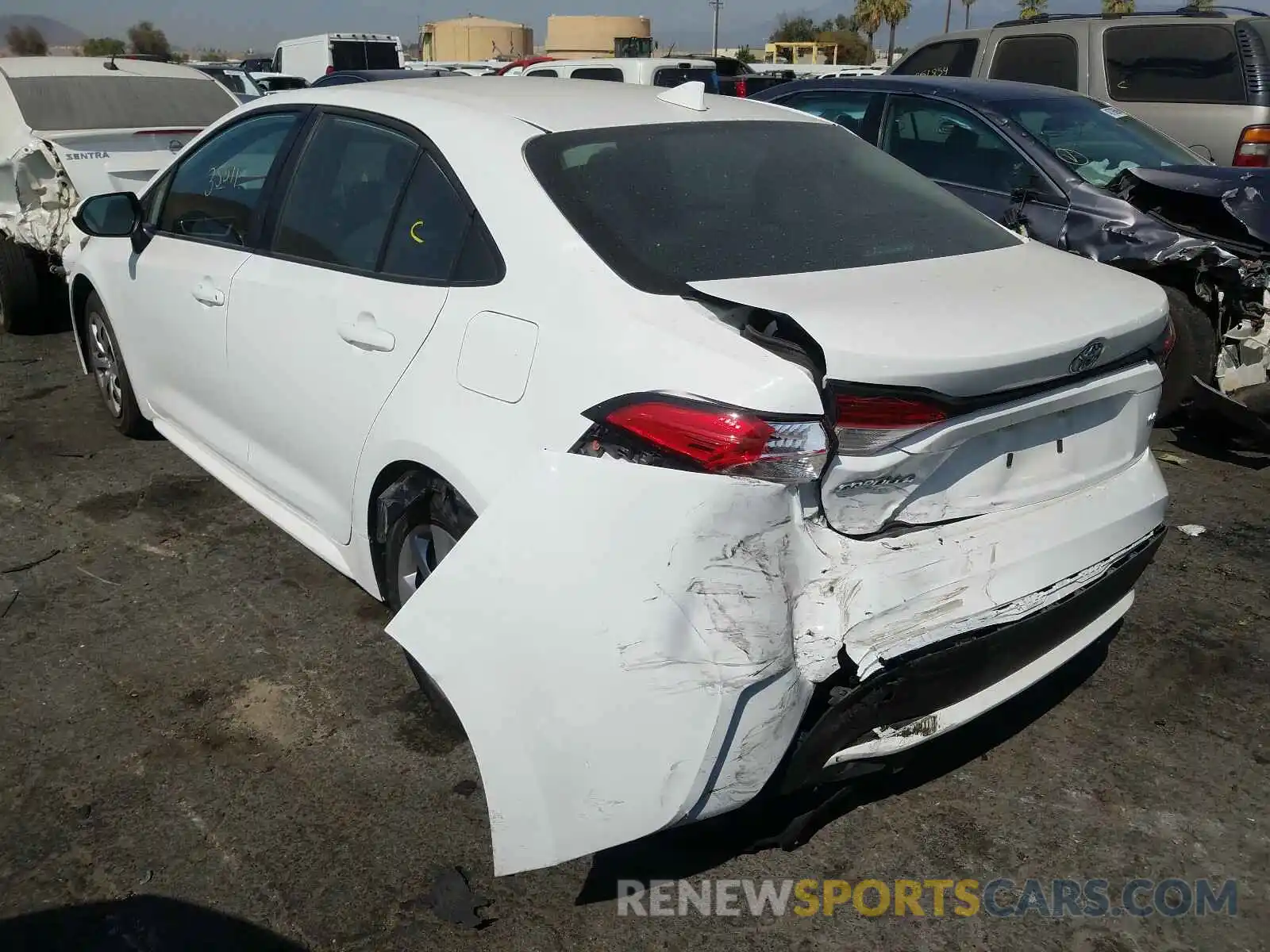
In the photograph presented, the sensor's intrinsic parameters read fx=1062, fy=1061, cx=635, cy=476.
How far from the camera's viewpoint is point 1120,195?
5.11m

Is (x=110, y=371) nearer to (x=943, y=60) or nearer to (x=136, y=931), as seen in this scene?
(x=136, y=931)

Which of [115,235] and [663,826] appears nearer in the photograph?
[663,826]

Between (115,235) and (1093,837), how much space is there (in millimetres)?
3940

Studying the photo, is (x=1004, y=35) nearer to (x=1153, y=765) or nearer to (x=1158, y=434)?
(x=1158, y=434)

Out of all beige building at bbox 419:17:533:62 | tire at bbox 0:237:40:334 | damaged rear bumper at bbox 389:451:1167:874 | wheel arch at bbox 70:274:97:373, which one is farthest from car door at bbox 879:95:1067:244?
beige building at bbox 419:17:533:62

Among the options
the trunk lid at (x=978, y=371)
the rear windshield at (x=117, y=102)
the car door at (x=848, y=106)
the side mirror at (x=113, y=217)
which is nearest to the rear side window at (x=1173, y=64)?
the car door at (x=848, y=106)

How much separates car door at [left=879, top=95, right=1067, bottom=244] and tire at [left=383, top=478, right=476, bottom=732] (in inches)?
138

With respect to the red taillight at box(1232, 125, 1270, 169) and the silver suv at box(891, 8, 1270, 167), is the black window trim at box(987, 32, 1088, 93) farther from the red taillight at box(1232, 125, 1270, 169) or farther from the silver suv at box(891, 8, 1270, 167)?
the red taillight at box(1232, 125, 1270, 169)

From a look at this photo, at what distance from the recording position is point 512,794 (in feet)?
7.02

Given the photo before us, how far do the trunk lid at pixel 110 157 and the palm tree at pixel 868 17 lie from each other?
54.3 m

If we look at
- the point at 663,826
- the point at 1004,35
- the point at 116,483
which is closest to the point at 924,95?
the point at 1004,35

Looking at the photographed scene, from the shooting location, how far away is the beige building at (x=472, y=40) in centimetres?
3522

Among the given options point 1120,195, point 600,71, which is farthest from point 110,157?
point 600,71

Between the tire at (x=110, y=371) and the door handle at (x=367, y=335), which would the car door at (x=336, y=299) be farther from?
the tire at (x=110, y=371)
